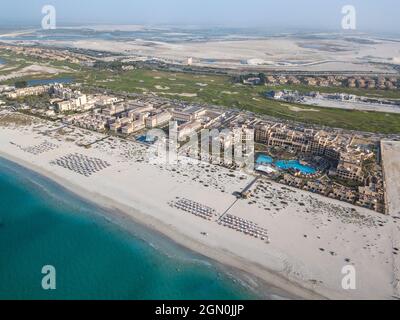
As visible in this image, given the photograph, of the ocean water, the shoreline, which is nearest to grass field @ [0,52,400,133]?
the shoreline

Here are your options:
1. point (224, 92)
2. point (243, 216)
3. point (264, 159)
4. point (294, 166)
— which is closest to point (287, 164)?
point (294, 166)

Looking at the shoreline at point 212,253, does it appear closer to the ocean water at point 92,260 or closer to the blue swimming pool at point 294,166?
the ocean water at point 92,260

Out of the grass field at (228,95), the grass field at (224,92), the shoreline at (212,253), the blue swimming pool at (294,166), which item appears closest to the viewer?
the shoreline at (212,253)

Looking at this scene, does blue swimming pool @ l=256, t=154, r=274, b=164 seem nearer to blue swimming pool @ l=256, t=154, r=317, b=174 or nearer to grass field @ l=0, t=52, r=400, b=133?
blue swimming pool @ l=256, t=154, r=317, b=174

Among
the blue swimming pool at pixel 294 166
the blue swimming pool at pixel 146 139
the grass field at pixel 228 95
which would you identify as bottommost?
the blue swimming pool at pixel 294 166

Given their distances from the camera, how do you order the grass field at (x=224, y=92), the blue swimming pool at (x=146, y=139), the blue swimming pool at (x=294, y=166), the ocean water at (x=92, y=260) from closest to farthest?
the ocean water at (x=92, y=260) → the blue swimming pool at (x=294, y=166) → the blue swimming pool at (x=146, y=139) → the grass field at (x=224, y=92)

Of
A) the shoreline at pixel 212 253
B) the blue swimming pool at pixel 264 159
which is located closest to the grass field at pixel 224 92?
the blue swimming pool at pixel 264 159
